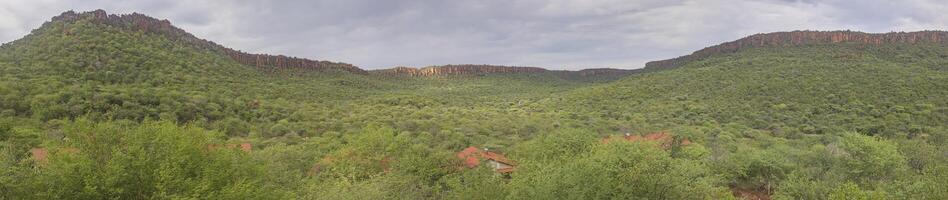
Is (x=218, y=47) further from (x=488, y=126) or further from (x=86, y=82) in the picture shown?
(x=488, y=126)

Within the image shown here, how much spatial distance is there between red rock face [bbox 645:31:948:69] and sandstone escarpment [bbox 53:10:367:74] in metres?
74.6

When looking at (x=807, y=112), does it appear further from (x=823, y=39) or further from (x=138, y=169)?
(x=138, y=169)

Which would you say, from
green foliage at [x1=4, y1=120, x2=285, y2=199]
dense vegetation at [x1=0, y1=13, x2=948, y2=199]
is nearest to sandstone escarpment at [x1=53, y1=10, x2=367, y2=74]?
dense vegetation at [x1=0, y1=13, x2=948, y2=199]

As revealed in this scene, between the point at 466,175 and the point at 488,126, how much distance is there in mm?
33913

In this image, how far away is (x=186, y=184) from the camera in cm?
1362

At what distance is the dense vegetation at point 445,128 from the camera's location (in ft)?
51.4

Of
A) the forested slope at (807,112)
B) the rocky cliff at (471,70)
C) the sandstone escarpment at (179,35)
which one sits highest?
the sandstone escarpment at (179,35)

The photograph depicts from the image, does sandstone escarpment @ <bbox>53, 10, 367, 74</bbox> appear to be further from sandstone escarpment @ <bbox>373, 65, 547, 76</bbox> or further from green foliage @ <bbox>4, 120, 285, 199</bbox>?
green foliage @ <bbox>4, 120, 285, 199</bbox>

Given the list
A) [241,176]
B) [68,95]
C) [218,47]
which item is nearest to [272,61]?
[218,47]

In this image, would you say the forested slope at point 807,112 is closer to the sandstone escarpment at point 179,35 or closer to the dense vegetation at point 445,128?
the dense vegetation at point 445,128

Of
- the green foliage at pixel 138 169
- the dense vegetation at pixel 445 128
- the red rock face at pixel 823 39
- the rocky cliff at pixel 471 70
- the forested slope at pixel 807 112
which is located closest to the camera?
the green foliage at pixel 138 169

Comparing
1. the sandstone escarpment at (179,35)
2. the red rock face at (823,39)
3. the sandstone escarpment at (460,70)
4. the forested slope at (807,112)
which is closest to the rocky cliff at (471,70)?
the sandstone escarpment at (460,70)

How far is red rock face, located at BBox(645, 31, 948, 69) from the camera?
276ft

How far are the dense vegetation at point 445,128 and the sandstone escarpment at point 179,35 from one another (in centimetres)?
264
